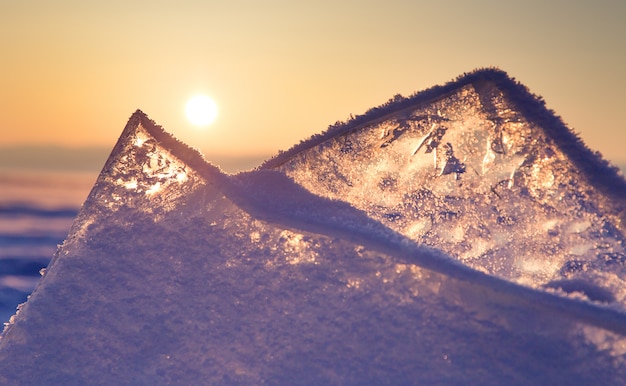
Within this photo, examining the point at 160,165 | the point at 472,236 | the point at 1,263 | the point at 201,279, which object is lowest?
the point at 201,279

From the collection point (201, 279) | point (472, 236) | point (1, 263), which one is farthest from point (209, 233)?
point (1, 263)

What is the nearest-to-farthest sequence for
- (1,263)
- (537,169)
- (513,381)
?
(513,381) → (537,169) → (1,263)

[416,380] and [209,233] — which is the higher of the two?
[209,233]

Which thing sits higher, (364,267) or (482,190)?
(482,190)

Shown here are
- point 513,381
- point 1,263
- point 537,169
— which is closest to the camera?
point 513,381

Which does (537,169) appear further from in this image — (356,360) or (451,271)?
(356,360)

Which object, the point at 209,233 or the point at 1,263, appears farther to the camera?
the point at 1,263
